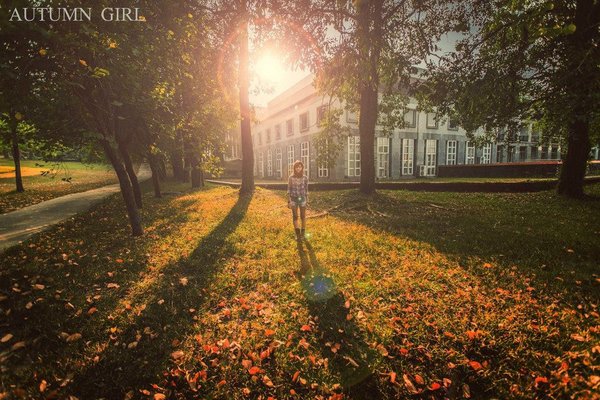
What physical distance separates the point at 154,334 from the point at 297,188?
4.73m

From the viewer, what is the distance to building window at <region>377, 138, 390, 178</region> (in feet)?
98.3

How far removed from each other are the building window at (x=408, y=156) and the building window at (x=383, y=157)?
2064 mm

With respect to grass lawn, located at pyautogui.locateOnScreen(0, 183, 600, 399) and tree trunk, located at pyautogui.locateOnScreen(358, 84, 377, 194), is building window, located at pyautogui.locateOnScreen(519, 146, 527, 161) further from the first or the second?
grass lawn, located at pyautogui.locateOnScreen(0, 183, 600, 399)

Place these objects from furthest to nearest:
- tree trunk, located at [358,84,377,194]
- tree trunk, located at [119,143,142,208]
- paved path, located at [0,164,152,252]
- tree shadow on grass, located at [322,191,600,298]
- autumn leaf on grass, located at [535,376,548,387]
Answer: tree trunk, located at [358,84,377,194] → tree trunk, located at [119,143,142,208] → paved path, located at [0,164,152,252] → tree shadow on grass, located at [322,191,600,298] → autumn leaf on grass, located at [535,376,548,387]

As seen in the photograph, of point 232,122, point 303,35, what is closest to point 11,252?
point 303,35

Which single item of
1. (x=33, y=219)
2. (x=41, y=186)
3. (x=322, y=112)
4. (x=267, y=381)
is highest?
(x=322, y=112)

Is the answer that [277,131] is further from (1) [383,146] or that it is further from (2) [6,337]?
Answer: (2) [6,337]

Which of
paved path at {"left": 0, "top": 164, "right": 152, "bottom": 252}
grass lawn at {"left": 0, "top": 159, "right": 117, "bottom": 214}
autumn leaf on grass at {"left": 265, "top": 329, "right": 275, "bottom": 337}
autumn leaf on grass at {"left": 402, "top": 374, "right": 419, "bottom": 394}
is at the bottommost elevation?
autumn leaf on grass at {"left": 402, "top": 374, "right": 419, "bottom": 394}

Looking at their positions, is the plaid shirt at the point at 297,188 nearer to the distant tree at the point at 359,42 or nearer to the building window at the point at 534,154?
the distant tree at the point at 359,42

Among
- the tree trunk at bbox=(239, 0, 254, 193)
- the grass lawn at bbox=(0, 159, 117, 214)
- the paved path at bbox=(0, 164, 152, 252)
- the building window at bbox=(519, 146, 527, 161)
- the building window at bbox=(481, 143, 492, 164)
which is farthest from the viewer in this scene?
the building window at bbox=(519, 146, 527, 161)

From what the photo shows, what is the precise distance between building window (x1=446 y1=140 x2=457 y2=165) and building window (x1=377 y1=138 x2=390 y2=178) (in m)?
8.58

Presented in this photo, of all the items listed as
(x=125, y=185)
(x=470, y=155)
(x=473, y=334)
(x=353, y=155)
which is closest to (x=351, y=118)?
(x=353, y=155)

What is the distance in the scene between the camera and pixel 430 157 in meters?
32.8

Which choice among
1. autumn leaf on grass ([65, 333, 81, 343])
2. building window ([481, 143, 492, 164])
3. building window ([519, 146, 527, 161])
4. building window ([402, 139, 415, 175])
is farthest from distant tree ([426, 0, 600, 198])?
building window ([519, 146, 527, 161])
